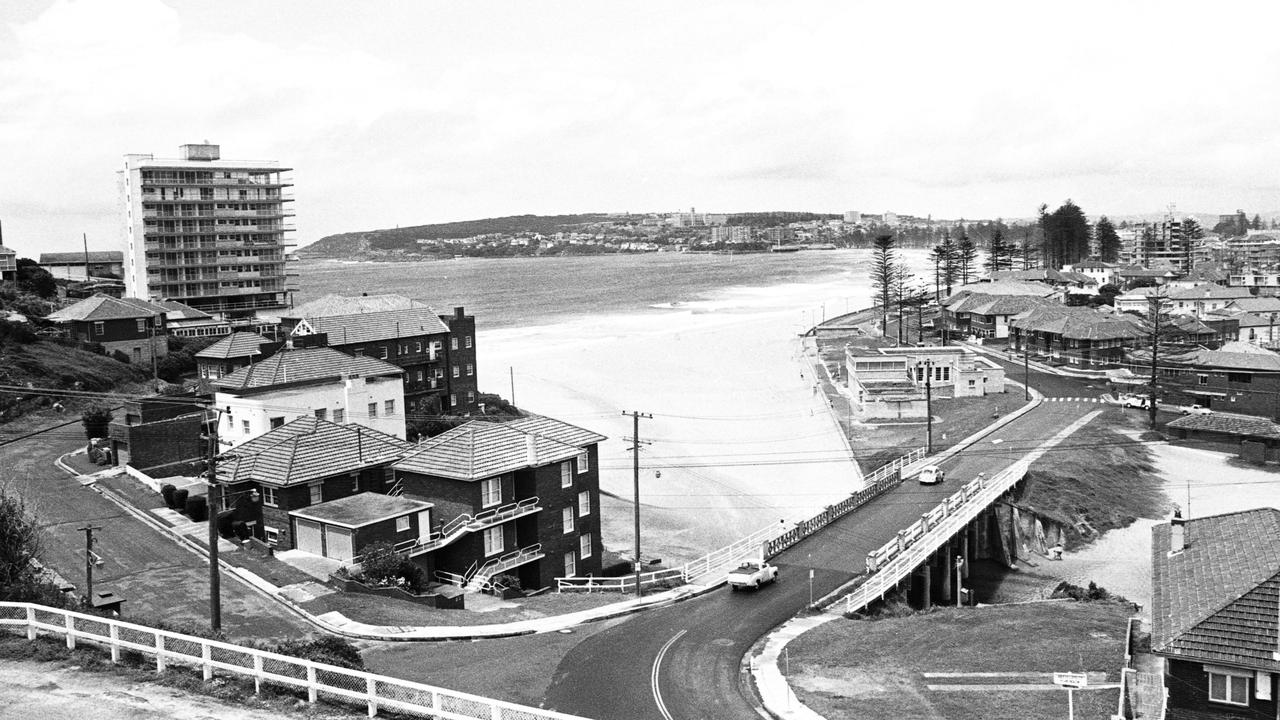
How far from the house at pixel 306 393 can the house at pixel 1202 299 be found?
312 ft

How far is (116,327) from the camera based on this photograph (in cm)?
8394

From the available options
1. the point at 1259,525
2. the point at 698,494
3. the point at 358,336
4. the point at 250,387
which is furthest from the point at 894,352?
the point at 1259,525

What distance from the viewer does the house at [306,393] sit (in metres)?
52.8

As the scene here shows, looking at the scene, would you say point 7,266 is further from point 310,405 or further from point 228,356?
point 310,405

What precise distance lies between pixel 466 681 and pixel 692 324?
410 ft

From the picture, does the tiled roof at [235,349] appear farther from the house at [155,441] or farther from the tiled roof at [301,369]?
the house at [155,441]

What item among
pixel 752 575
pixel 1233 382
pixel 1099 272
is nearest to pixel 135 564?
pixel 752 575

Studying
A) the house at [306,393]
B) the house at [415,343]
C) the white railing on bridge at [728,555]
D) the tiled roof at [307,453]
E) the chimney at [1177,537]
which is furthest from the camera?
the house at [415,343]

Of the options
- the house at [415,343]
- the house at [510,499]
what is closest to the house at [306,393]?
the house at [415,343]

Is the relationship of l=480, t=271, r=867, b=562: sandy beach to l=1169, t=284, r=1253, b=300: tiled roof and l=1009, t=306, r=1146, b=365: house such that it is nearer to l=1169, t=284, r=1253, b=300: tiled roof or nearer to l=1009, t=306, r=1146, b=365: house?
l=1009, t=306, r=1146, b=365: house

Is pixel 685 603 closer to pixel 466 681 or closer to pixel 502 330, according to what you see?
pixel 466 681

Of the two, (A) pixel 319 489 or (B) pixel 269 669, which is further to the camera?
(A) pixel 319 489

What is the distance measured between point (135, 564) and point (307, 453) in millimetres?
7571

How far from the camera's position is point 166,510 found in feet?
139
